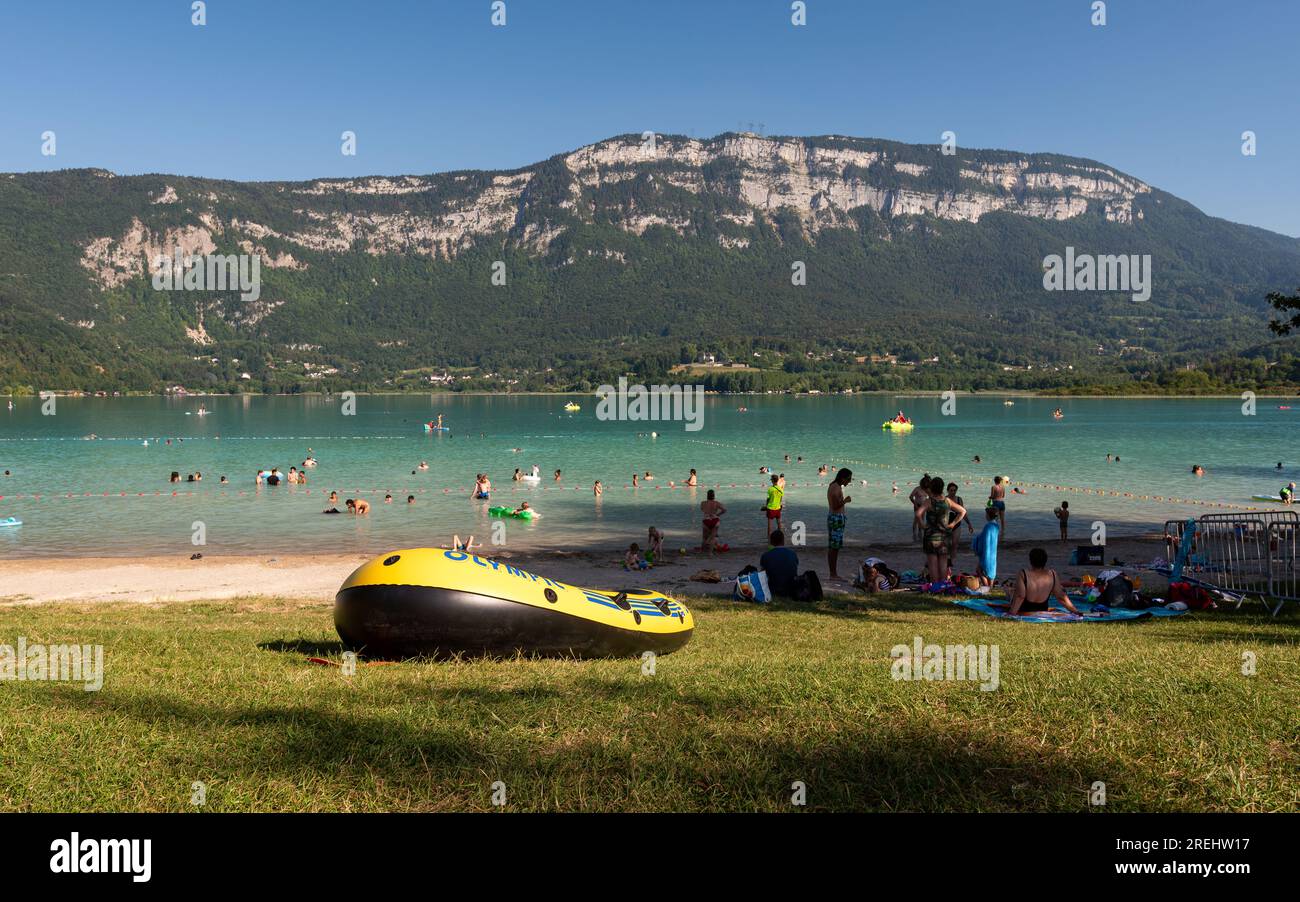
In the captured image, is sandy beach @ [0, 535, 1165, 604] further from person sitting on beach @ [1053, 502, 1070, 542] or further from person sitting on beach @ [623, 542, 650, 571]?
person sitting on beach @ [1053, 502, 1070, 542]

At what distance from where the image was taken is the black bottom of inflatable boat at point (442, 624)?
334 inches

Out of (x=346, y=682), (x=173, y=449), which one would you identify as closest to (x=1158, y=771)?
(x=346, y=682)

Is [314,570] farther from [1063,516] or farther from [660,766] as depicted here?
[1063,516]

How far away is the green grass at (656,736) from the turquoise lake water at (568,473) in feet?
76.8

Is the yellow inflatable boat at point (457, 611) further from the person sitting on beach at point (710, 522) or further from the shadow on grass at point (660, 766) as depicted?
the person sitting on beach at point (710, 522)

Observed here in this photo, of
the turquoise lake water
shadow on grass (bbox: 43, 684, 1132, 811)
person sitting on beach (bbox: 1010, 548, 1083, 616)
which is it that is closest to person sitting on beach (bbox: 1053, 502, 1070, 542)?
the turquoise lake water

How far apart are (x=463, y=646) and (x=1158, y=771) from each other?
6033mm

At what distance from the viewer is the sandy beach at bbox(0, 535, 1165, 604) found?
2136 cm

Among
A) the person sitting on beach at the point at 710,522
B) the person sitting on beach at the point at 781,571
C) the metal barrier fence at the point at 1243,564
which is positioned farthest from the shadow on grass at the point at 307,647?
the person sitting on beach at the point at 710,522

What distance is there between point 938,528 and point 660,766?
14408 mm

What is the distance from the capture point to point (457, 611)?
8531 millimetres

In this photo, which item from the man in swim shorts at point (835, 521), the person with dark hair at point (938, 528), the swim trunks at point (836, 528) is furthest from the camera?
the swim trunks at point (836, 528)

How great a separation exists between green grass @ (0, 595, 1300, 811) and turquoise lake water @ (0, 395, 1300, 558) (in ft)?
76.8
